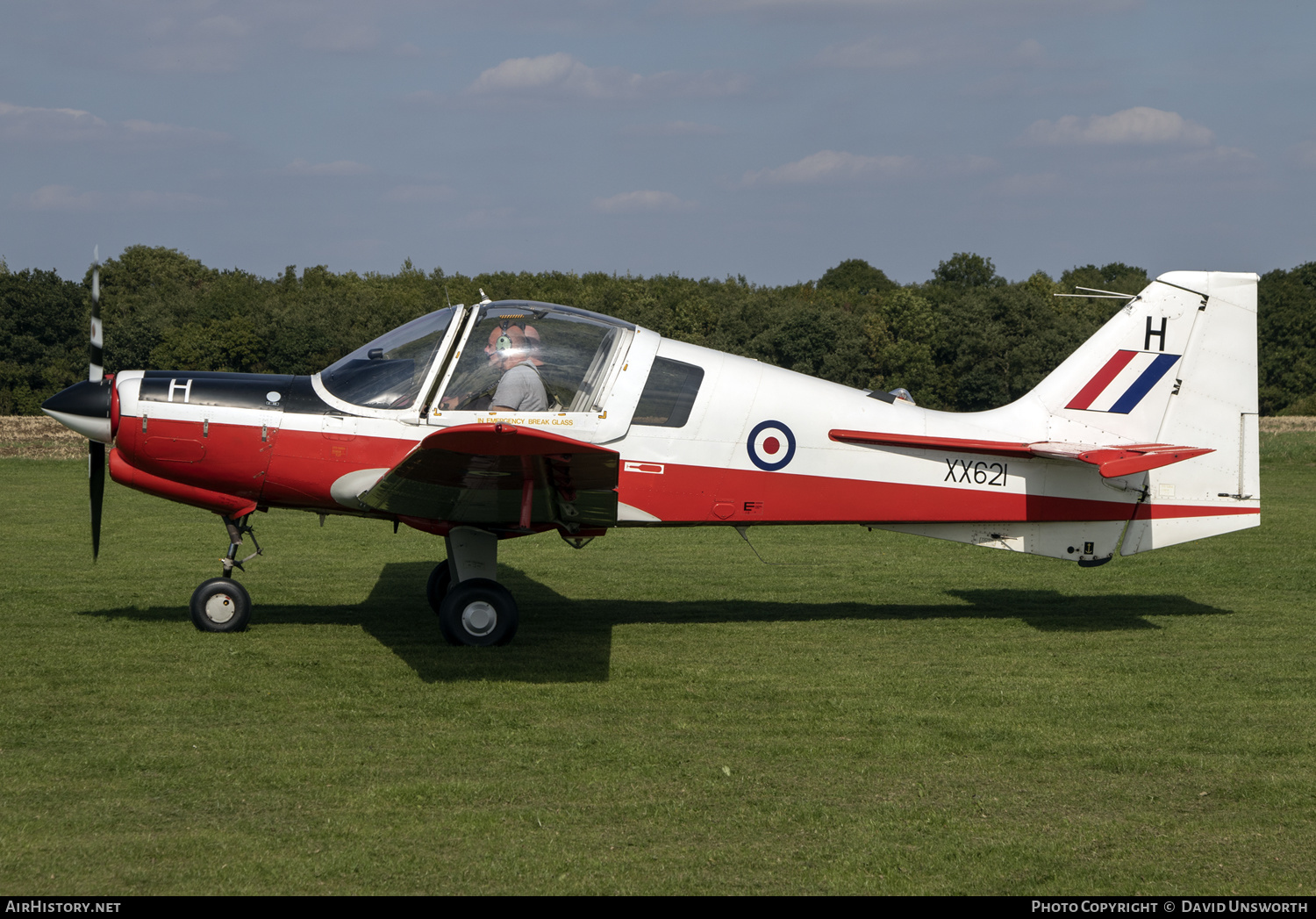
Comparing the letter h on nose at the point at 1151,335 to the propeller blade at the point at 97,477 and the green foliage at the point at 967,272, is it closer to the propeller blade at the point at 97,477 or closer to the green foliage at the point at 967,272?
the propeller blade at the point at 97,477

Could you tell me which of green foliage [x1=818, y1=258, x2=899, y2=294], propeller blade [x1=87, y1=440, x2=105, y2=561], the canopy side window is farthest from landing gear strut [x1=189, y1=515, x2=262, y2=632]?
green foliage [x1=818, y1=258, x2=899, y2=294]

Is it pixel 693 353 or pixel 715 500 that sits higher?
pixel 693 353

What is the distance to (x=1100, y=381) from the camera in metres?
8.74

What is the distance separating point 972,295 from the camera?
62281 millimetres

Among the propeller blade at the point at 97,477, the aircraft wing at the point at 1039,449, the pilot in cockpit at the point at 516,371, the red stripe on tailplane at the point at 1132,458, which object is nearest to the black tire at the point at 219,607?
the propeller blade at the point at 97,477

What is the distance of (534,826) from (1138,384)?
6495mm

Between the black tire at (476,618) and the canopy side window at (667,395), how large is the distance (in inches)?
66.8

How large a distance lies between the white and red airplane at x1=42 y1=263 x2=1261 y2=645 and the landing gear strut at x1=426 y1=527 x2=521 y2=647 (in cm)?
1

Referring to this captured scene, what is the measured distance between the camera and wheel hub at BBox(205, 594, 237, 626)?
26.8 feet

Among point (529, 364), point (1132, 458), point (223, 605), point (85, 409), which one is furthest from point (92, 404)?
point (1132, 458)

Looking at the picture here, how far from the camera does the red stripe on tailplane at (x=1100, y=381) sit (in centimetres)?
873

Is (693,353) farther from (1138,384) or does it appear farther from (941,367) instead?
(941,367)

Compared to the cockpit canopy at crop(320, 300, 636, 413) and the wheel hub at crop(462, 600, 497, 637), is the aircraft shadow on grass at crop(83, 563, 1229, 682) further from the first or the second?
the cockpit canopy at crop(320, 300, 636, 413)
